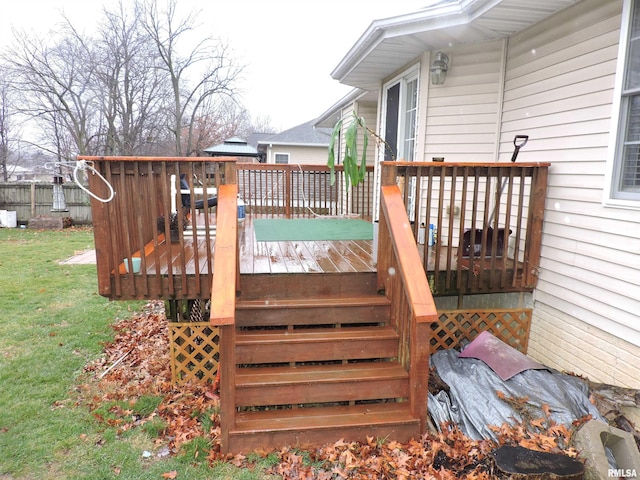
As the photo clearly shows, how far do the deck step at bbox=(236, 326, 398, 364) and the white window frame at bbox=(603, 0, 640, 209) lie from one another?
1.82 metres

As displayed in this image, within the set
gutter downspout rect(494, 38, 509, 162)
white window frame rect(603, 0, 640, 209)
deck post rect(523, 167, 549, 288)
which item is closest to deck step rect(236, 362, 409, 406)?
deck post rect(523, 167, 549, 288)

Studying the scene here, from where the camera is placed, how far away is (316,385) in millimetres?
2867

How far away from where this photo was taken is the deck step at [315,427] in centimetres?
265

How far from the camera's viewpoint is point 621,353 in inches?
119

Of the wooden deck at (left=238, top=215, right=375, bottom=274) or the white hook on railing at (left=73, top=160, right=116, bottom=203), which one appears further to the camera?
the wooden deck at (left=238, top=215, right=375, bottom=274)

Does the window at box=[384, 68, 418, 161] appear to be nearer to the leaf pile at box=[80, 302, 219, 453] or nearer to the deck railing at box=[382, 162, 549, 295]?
the deck railing at box=[382, 162, 549, 295]

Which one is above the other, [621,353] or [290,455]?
[621,353]

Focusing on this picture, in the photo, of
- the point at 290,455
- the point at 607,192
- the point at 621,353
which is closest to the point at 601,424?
the point at 621,353

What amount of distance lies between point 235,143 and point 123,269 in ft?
16.0

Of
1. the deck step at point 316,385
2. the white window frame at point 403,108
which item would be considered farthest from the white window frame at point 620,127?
the white window frame at point 403,108

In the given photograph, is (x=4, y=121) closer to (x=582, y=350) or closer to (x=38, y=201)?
(x=38, y=201)

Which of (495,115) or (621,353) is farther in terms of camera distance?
(495,115)

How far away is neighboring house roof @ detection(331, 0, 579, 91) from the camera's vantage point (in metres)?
3.69

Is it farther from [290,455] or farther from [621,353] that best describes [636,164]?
[290,455]
